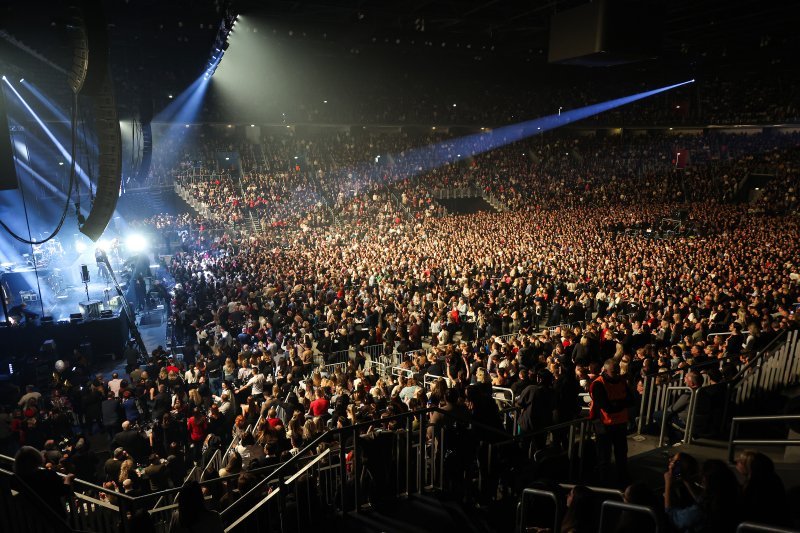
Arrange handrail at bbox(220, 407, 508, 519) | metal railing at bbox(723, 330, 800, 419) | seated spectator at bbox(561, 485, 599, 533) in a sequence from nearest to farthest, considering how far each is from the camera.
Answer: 1. seated spectator at bbox(561, 485, 599, 533)
2. handrail at bbox(220, 407, 508, 519)
3. metal railing at bbox(723, 330, 800, 419)

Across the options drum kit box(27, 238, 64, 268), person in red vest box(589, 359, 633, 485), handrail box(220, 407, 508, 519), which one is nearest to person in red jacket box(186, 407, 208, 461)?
handrail box(220, 407, 508, 519)

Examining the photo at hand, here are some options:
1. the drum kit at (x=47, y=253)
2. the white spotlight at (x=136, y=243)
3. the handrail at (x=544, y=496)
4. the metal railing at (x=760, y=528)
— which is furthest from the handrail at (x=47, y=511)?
the white spotlight at (x=136, y=243)

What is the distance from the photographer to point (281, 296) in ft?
45.6

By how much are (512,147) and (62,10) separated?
38.0 metres

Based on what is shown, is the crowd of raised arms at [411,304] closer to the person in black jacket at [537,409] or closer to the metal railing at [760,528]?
the person in black jacket at [537,409]

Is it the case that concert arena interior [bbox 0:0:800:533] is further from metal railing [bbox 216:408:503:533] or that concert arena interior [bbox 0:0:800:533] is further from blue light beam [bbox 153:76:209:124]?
blue light beam [bbox 153:76:209:124]

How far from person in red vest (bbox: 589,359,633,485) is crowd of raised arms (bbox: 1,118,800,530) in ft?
2.02

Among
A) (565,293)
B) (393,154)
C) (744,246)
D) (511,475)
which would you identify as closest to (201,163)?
(393,154)

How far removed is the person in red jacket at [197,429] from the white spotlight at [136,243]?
18.0m

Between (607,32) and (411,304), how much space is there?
25.5 feet

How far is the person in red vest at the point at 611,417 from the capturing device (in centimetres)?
489

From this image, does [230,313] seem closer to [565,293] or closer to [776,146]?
[565,293]

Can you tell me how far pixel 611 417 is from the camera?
4883 mm

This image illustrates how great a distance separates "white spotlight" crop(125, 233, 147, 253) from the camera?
930 inches
